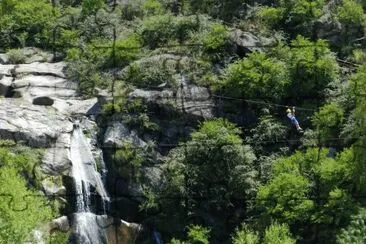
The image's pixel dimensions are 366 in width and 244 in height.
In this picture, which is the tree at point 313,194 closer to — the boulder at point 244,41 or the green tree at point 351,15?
the boulder at point 244,41

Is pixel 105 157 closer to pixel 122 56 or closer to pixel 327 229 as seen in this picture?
pixel 122 56

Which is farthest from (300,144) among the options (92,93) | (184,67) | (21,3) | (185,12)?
(21,3)

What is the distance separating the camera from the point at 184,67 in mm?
17859

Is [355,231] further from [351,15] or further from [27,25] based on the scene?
[27,25]

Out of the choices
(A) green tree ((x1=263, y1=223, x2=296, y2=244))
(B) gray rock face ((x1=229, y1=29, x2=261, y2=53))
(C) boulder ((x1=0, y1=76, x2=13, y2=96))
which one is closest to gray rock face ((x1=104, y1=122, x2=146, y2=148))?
(C) boulder ((x1=0, y1=76, x2=13, y2=96))

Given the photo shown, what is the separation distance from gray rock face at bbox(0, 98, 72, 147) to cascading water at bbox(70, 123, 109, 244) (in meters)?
0.40

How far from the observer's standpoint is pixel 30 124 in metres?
15.7

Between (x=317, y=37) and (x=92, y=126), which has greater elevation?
(x=317, y=37)

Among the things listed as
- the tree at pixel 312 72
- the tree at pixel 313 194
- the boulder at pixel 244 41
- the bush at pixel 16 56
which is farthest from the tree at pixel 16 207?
the boulder at pixel 244 41

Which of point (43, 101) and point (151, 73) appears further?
point (151, 73)

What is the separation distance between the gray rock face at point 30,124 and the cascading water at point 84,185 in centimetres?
40

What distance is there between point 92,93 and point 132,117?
1441mm

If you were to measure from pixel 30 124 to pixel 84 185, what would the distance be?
5.36 ft

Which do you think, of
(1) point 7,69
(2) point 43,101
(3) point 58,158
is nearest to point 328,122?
(3) point 58,158
